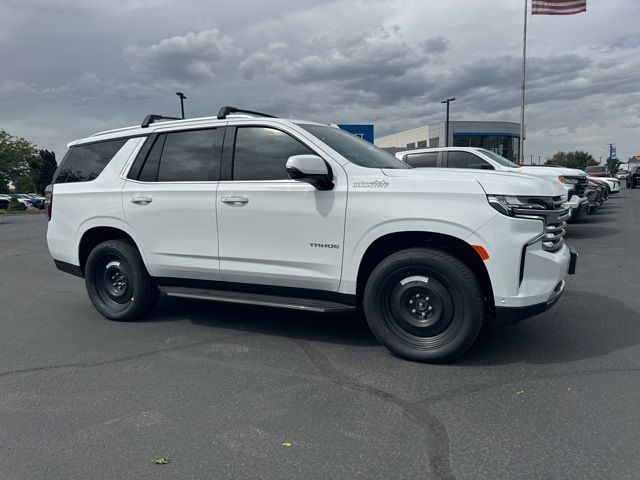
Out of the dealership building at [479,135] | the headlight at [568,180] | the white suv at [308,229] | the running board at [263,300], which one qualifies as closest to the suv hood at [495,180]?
the white suv at [308,229]

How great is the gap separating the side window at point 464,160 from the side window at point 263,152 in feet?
25.5

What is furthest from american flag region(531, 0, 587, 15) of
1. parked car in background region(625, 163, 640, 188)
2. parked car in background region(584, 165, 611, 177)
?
parked car in background region(625, 163, 640, 188)

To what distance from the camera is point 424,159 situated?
12234 millimetres

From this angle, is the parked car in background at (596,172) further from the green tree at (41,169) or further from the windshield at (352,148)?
the green tree at (41,169)

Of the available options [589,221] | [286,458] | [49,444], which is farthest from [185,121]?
[589,221]

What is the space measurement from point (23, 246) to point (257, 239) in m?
11.2

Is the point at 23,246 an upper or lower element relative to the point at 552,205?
lower

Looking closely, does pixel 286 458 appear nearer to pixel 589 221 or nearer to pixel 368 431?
pixel 368 431

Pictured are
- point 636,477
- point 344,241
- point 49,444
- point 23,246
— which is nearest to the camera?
point 636,477

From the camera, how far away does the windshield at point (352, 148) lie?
4664mm

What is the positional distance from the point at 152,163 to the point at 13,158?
6761 centimetres

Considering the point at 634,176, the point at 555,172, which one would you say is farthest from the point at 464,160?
the point at 634,176

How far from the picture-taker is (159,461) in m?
2.87

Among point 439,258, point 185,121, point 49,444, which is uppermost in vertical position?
point 185,121
